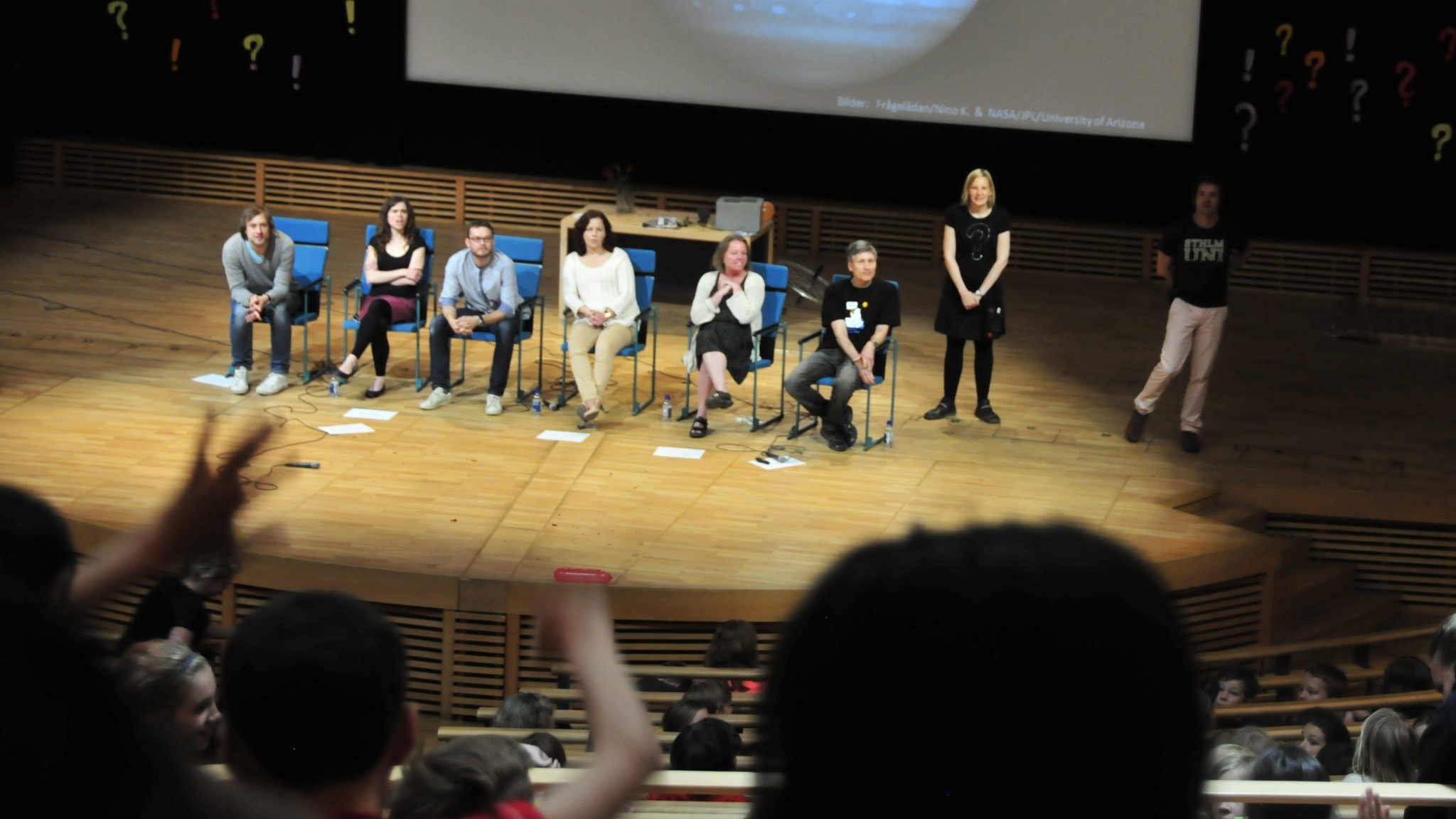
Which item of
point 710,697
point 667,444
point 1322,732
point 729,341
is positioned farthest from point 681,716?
point 729,341

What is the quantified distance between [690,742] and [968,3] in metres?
7.89

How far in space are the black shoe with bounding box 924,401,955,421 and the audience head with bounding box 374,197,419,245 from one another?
98.9 inches

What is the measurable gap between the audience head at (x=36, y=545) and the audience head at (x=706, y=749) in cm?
228

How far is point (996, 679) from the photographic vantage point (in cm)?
59

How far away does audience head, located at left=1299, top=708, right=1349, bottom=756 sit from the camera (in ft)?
12.8

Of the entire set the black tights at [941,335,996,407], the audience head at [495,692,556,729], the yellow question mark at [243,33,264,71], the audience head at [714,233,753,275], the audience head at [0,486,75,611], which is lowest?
the audience head at [495,692,556,729]

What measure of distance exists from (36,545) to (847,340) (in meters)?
6.04

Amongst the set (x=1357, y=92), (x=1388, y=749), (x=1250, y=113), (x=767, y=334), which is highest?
(x=1357, y=92)

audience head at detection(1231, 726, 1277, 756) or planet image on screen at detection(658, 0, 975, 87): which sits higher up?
planet image on screen at detection(658, 0, 975, 87)

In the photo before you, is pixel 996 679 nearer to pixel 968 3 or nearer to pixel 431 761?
pixel 431 761

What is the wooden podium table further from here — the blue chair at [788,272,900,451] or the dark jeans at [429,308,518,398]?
the blue chair at [788,272,900,451]

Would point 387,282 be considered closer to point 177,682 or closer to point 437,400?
point 437,400

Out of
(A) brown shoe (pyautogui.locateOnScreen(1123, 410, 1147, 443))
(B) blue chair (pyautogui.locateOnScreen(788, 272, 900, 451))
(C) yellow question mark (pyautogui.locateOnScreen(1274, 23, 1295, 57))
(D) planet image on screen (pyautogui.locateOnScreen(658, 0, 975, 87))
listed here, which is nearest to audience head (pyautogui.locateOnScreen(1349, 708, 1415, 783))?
(B) blue chair (pyautogui.locateOnScreen(788, 272, 900, 451))

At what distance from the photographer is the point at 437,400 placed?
292 inches
